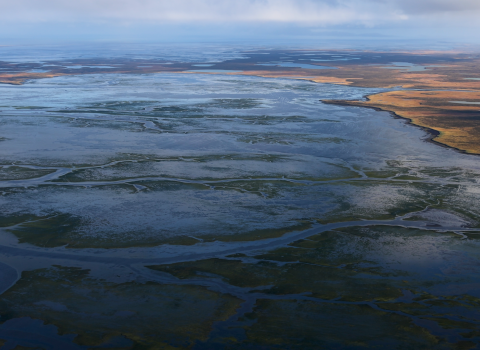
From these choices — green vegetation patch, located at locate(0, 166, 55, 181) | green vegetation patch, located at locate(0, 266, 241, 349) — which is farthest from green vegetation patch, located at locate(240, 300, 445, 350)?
green vegetation patch, located at locate(0, 166, 55, 181)

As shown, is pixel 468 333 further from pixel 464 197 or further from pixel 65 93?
pixel 65 93

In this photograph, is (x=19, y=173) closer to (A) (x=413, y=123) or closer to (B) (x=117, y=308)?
(B) (x=117, y=308)

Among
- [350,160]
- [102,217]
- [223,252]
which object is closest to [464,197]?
[350,160]

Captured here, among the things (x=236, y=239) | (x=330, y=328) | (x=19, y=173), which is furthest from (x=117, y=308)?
(x=19, y=173)

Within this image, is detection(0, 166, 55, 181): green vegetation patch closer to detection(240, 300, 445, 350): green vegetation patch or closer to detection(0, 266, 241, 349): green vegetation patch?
detection(0, 266, 241, 349): green vegetation patch

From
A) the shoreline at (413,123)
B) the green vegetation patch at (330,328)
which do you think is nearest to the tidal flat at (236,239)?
the green vegetation patch at (330,328)

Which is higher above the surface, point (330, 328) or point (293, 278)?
point (293, 278)

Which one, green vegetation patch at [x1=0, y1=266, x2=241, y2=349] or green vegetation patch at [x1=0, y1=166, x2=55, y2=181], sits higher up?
green vegetation patch at [x1=0, y1=166, x2=55, y2=181]

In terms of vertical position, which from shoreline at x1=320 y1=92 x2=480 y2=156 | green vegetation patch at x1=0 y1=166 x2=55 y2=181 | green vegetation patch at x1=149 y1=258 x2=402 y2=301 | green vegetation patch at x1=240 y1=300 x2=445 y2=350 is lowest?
green vegetation patch at x1=240 y1=300 x2=445 y2=350
